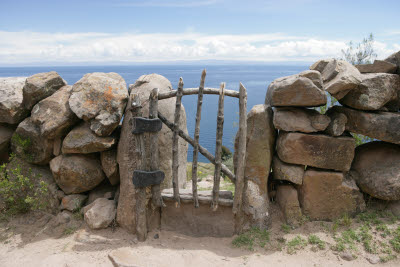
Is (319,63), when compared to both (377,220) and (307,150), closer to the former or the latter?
(307,150)

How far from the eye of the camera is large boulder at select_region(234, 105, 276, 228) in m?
4.85

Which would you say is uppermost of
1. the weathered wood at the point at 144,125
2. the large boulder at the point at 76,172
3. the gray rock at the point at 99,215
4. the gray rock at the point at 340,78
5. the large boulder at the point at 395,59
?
the large boulder at the point at 395,59

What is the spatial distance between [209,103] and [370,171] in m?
34.4

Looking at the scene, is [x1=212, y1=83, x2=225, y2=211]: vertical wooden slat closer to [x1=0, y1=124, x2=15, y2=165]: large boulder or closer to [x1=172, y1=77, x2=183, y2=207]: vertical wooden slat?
[x1=172, y1=77, x2=183, y2=207]: vertical wooden slat

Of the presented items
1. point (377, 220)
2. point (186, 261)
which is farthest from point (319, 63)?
point (186, 261)

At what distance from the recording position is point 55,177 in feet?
18.2

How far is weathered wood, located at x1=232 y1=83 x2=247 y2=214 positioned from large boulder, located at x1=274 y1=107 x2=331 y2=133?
570mm

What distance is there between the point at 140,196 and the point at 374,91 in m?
4.06

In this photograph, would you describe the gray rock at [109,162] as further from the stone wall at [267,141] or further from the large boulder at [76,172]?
the large boulder at [76,172]

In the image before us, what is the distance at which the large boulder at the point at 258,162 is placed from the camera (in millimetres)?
4852

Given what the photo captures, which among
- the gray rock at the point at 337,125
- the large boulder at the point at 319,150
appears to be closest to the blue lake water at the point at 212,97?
the large boulder at the point at 319,150

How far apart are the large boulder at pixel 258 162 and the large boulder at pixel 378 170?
156 cm

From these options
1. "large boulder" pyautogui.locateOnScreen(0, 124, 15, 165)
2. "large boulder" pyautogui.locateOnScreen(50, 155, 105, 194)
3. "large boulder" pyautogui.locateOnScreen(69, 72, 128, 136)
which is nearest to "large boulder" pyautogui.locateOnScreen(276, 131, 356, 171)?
"large boulder" pyautogui.locateOnScreen(69, 72, 128, 136)

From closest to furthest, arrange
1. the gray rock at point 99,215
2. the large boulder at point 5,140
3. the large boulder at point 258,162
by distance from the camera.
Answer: the large boulder at point 258,162 < the gray rock at point 99,215 < the large boulder at point 5,140
